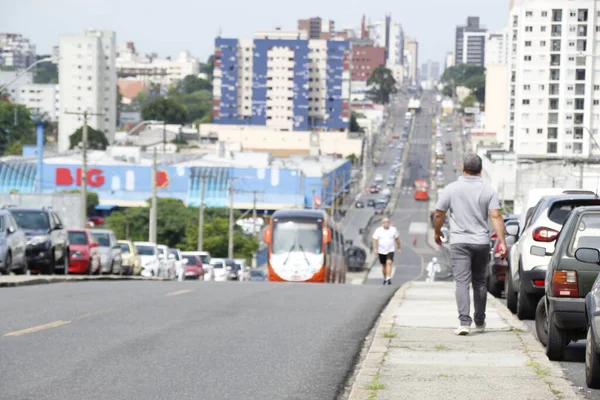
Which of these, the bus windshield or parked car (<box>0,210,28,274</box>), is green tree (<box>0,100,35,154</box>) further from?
parked car (<box>0,210,28,274</box>)

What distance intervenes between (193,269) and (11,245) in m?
20.3

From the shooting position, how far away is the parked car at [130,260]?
3844 cm

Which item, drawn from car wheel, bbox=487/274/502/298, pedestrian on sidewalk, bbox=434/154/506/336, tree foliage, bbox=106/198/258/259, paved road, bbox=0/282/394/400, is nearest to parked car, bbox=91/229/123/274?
car wheel, bbox=487/274/502/298

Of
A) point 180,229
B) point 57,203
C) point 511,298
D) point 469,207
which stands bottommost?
point 180,229

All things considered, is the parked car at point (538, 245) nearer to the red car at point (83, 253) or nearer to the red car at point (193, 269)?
the red car at point (83, 253)

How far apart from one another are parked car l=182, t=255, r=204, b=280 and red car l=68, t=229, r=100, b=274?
37.0 ft

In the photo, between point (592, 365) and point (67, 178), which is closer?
point (592, 365)

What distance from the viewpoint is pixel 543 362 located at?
11672 mm

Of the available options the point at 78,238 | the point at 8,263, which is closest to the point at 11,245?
the point at 8,263

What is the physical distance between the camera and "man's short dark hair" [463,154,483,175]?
13.7 m

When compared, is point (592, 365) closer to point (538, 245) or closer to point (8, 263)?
point (538, 245)

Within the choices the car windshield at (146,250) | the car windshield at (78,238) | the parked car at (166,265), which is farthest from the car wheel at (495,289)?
the car windshield at (146,250)

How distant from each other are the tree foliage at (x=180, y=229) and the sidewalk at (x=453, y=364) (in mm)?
66321

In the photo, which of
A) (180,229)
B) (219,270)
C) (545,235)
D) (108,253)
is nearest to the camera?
(545,235)
